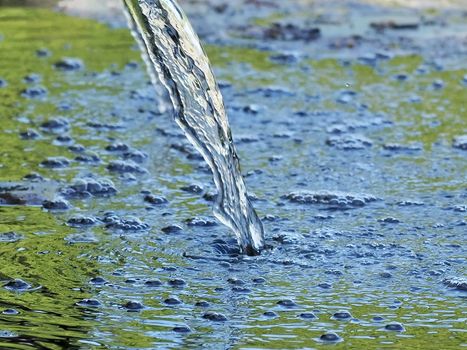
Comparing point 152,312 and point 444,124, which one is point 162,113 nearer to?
point 444,124

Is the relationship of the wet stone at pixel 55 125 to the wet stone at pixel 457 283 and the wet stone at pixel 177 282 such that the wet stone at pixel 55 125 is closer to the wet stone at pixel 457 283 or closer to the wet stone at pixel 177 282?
the wet stone at pixel 177 282

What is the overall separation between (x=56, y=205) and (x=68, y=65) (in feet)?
6.74

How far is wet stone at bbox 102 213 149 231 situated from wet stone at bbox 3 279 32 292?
1.78ft

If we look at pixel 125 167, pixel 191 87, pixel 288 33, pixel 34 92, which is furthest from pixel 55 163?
pixel 288 33

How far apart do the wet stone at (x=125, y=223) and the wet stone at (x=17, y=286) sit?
0.54 m

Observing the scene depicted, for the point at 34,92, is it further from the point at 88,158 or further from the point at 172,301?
the point at 172,301

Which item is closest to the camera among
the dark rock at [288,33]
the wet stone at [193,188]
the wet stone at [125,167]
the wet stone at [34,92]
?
the wet stone at [193,188]

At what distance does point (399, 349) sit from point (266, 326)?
325 mm

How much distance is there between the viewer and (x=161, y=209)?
12.0ft

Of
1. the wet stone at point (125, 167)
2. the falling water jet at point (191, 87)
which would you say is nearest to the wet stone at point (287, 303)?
the falling water jet at point (191, 87)

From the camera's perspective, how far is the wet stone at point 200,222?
3506 millimetres

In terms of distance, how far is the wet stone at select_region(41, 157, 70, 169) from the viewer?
4.11 meters

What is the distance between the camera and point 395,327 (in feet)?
8.79

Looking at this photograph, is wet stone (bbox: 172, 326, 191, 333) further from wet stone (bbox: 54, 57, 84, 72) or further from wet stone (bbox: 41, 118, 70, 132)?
wet stone (bbox: 54, 57, 84, 72)
